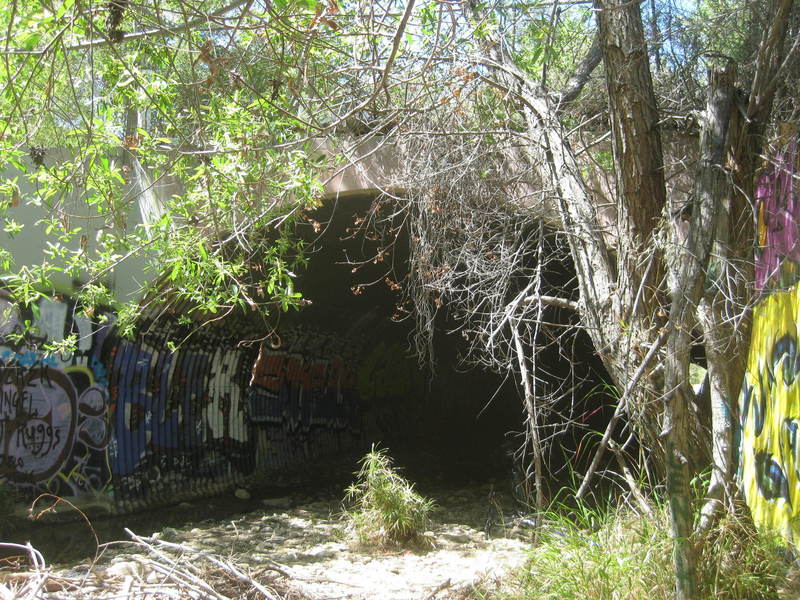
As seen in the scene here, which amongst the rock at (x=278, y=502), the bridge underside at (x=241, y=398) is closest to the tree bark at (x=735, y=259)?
the bridge underside at (x=241, y=398)

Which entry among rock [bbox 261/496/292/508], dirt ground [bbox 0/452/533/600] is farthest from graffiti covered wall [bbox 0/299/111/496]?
rock [bbox 261/496/292/508]

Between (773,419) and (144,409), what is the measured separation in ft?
24.7

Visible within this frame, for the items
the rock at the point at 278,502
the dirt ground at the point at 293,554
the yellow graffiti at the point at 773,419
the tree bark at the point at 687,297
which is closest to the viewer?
the tree bark at the point at 687,297

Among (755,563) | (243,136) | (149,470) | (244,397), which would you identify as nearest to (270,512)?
(149,470)

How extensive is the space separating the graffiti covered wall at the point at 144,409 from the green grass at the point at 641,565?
328 cm

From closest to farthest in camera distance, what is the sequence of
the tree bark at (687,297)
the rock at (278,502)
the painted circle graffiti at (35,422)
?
1. the tree bark at (687,297)
2. the painted circle graffiti at (35,422)
3. the rock at (278,502)

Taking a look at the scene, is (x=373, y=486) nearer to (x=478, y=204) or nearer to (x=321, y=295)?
(x=478, y=204)

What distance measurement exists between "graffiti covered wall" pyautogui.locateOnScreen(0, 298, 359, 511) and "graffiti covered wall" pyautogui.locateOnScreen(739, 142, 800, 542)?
392 centimetres

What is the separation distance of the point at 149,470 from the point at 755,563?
24.9ft

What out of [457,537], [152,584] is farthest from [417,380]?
[152,584]

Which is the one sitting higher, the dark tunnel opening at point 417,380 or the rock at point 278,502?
the dark tunnel opening at point 417,380

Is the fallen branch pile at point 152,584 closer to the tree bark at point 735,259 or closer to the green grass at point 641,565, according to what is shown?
the green grass at point 641,565

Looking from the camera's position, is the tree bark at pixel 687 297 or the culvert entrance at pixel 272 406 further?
the culvert entrance at pixel 272 406

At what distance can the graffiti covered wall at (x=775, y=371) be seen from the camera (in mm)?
3934
